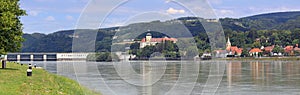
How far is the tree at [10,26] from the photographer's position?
94.2 feet

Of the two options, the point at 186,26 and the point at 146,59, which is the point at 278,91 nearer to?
the point at 146,59

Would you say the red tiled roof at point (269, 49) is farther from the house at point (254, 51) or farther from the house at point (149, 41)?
the house at point (149, 41)

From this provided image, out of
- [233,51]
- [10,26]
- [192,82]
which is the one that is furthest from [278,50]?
[10,26]

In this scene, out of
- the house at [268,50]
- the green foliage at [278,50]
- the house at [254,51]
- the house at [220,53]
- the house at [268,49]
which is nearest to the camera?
the green foliage at [278,50]

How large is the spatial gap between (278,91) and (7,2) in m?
18.9

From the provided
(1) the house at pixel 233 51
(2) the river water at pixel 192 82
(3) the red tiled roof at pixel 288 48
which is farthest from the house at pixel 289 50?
(2) the river water at pixel 192 82

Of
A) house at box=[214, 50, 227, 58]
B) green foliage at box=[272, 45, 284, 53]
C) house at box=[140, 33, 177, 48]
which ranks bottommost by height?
A: house at box=[214, 50, 227, 58]

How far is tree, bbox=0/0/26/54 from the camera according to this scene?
94.2 ft

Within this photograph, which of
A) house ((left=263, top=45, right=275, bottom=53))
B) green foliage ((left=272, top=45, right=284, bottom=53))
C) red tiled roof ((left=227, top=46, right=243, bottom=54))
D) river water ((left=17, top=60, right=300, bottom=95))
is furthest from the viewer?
red tiled roof ((left=227, top=46, right=243, bottom=54))

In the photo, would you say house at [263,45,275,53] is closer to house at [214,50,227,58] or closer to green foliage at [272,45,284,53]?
green foliage at [272,45,284,53]

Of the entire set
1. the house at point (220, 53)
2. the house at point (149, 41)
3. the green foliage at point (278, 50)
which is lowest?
the house at point (220, 53)

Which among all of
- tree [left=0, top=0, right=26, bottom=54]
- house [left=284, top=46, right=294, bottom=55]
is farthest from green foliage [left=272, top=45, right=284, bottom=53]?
tree [left=0, top=0, right=26, bottom=54]

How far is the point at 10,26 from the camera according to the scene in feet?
96.8

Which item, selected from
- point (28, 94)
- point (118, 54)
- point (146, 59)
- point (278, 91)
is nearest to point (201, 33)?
point (146, 59)
